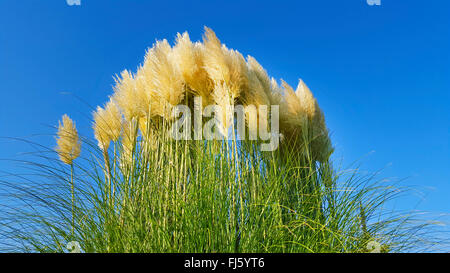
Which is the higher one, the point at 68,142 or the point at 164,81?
the point at 164,81

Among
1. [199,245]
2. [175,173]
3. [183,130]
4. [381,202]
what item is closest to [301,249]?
[199,245]

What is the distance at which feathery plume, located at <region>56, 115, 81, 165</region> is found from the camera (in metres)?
2.90

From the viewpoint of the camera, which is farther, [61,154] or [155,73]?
[155,73]

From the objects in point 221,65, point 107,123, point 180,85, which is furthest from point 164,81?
point 107,123

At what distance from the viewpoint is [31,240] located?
249 centimetres

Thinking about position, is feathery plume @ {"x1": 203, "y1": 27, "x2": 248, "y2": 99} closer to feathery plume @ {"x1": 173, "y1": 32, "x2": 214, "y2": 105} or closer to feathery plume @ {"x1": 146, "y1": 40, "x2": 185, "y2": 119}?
feathery plume @ {"x1": 173, "y1": 32, "x2": 214, "y2": 105}

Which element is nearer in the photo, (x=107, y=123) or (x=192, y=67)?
(x=107, y=123)

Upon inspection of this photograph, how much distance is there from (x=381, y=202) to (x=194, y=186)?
1.45m

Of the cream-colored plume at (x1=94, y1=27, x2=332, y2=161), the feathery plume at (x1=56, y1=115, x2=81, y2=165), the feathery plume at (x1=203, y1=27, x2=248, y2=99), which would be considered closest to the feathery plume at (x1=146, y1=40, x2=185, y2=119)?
the cream-colored plume at (x1=94, y1=27, x2=332, y2=161)

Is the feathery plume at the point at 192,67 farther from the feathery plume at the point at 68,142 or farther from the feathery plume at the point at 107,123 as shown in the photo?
the feathery plume at the point at 68,142

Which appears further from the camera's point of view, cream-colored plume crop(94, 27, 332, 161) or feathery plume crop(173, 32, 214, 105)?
feathery plume crop(173, 32, 214, 105)

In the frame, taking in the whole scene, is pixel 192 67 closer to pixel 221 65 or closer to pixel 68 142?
pixel 221 65

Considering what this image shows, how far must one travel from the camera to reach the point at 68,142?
3.00 m
